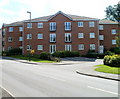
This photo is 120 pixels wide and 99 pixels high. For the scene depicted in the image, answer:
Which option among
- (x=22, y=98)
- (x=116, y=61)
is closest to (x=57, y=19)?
(x=116, y=61)

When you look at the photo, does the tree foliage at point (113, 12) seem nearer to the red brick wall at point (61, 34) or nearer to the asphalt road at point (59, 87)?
the red brick wall at point (61, 34)

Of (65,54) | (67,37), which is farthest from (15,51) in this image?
(65,54)

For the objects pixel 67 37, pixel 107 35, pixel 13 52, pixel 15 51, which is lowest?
pixel 13 52

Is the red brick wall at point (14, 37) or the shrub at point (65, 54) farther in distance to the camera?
the red brick wall at point (14, 37)

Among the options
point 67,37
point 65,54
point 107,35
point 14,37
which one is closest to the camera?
point 65,54

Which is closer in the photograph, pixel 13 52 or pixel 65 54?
pixel 65 54

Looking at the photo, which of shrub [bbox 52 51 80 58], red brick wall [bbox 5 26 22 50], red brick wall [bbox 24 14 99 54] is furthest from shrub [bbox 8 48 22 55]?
shrub [bbox 52 51 80 58]

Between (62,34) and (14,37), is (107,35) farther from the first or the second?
(14,37)

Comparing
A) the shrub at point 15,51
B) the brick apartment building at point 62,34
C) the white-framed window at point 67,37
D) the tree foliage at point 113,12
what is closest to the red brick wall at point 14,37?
the shrub at point 15,51

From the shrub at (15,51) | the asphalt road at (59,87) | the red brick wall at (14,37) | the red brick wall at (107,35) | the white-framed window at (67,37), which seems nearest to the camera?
the asphalt road at (59,87)

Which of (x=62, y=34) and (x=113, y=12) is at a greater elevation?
(x=113, y=12)

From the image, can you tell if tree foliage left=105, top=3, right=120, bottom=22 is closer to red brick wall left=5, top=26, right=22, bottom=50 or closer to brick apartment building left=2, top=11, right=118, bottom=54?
brick apartment building left=2, top=11, right=118, bottom=54

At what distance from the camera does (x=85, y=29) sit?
41.4 metres

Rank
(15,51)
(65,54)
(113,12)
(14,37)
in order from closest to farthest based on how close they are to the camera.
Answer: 1. (65,54)
2. (15,51)
3. (14,37)
4. (113,12)
